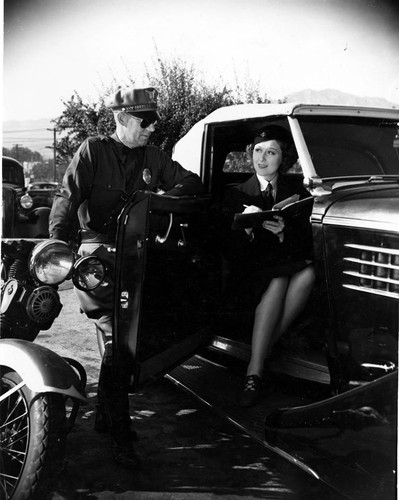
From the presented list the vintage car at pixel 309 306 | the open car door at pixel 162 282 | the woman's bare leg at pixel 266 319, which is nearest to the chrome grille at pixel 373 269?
the vintage car at pixel 309 306

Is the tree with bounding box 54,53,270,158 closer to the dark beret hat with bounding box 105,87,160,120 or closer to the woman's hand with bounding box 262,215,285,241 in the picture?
the dark beret hat with bounding box 105,87,160,120

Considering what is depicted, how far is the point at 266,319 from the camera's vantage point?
295cm

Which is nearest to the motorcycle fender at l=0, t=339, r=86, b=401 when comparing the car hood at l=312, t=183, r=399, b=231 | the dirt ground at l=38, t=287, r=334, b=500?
the dirt ground at l=38, t=287, r=334, b=500

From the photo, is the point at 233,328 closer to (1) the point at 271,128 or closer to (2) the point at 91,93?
(1) the point at 271,128

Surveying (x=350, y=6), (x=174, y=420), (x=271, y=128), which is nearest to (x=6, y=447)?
(x=174, y=420)

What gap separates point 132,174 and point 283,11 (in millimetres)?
1103

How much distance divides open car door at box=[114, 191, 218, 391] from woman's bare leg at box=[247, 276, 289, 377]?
359 millimetres

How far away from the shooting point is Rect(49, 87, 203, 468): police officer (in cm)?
263

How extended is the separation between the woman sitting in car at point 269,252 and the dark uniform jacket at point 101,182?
1.20 ft

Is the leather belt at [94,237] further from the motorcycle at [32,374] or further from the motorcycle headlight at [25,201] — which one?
the motorcycle headlight at [25,201]

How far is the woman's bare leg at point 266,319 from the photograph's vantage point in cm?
294

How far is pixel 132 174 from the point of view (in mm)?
2977

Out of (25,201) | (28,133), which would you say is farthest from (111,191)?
(25,201)

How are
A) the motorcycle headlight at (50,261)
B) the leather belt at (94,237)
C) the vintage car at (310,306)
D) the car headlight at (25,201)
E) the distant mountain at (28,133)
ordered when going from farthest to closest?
1. the car headlight at (25,201)
2. the leather belt at (94,237)
3. the distant mountain at (28,133)
4. the motorcycle headlight at (50,261)
5. the vintage car at (310,306)
